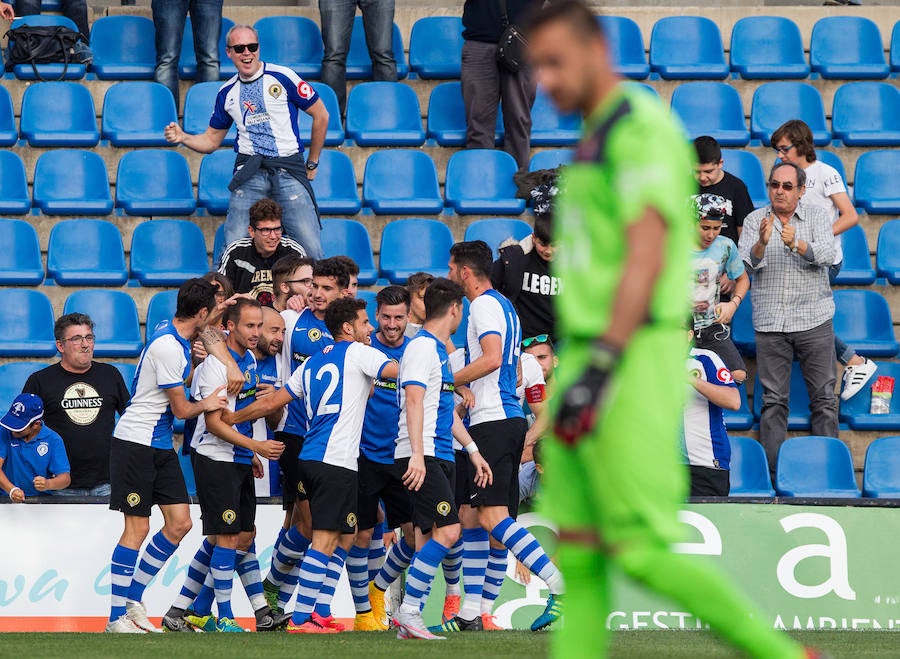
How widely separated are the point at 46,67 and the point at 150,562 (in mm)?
5686

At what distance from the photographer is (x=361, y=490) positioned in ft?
25.7

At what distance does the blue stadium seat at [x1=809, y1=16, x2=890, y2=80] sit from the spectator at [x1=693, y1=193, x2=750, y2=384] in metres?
3.59

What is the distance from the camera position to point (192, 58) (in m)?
12.1

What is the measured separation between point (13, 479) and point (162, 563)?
51.1 inches

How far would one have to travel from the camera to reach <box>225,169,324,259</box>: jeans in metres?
9.59

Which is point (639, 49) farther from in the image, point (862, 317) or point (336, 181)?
point (862, 317)

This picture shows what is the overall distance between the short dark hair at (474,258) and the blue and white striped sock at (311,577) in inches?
71.3

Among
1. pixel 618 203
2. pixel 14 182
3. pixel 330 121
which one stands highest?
pixel 330 121

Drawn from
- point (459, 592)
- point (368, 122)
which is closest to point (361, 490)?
point (459, 592)

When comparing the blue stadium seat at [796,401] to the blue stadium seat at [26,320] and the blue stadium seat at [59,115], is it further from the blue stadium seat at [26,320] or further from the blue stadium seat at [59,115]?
the blue stadium seat at [59,115]

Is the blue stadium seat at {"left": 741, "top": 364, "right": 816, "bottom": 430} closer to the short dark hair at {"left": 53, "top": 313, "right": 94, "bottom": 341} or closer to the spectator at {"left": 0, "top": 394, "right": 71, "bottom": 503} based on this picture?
the short dark hair at {"left": 53, "top": 313, "right": 94, "bottom": 341}

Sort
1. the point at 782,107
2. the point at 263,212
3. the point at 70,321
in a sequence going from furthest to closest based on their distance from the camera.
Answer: the point at 782,107
the point at 263,212
the point at 70,321

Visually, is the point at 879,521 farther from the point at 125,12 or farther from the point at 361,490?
the point at 125,12

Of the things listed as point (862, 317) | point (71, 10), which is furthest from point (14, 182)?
point (862, 317)
